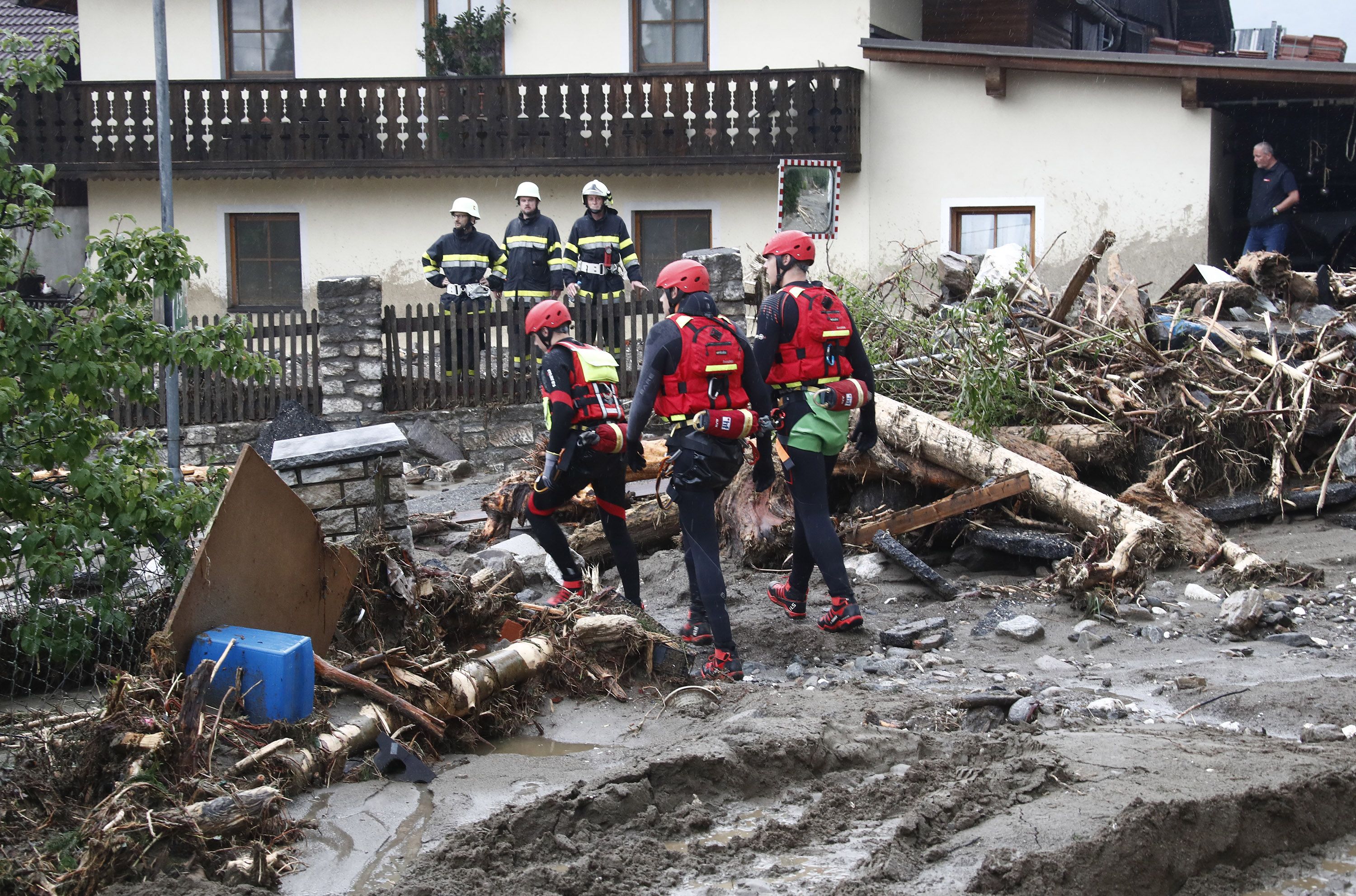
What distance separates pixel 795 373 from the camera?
6406 mm

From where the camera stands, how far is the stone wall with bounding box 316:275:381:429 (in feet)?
41.8

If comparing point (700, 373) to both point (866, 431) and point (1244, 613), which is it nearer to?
point (866, 431)

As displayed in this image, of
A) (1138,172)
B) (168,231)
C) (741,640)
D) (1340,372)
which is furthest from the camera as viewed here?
(1138,172)

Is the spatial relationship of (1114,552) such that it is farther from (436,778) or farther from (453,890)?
(453,890)

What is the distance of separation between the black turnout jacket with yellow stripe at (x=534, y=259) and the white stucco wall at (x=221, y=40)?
645 cm

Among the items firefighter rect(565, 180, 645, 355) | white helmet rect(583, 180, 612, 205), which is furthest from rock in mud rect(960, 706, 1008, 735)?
white helmet rect(583, 180, 612, 205)

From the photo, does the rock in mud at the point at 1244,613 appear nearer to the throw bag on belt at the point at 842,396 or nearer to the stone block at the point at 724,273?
the throw bag on belt at the point at 842,396

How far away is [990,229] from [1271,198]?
3986 millimetres

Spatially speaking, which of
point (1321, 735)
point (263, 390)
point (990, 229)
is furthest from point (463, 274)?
point (1321, 735)

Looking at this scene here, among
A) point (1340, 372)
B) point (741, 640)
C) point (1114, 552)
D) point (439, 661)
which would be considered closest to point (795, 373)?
point (741, 640)

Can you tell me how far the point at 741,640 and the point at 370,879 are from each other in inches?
121

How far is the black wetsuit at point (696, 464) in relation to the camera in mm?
5750

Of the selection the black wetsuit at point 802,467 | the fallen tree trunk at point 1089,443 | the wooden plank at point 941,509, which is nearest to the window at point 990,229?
the fallen tree trunk at point 1089,443

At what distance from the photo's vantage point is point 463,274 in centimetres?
1261
